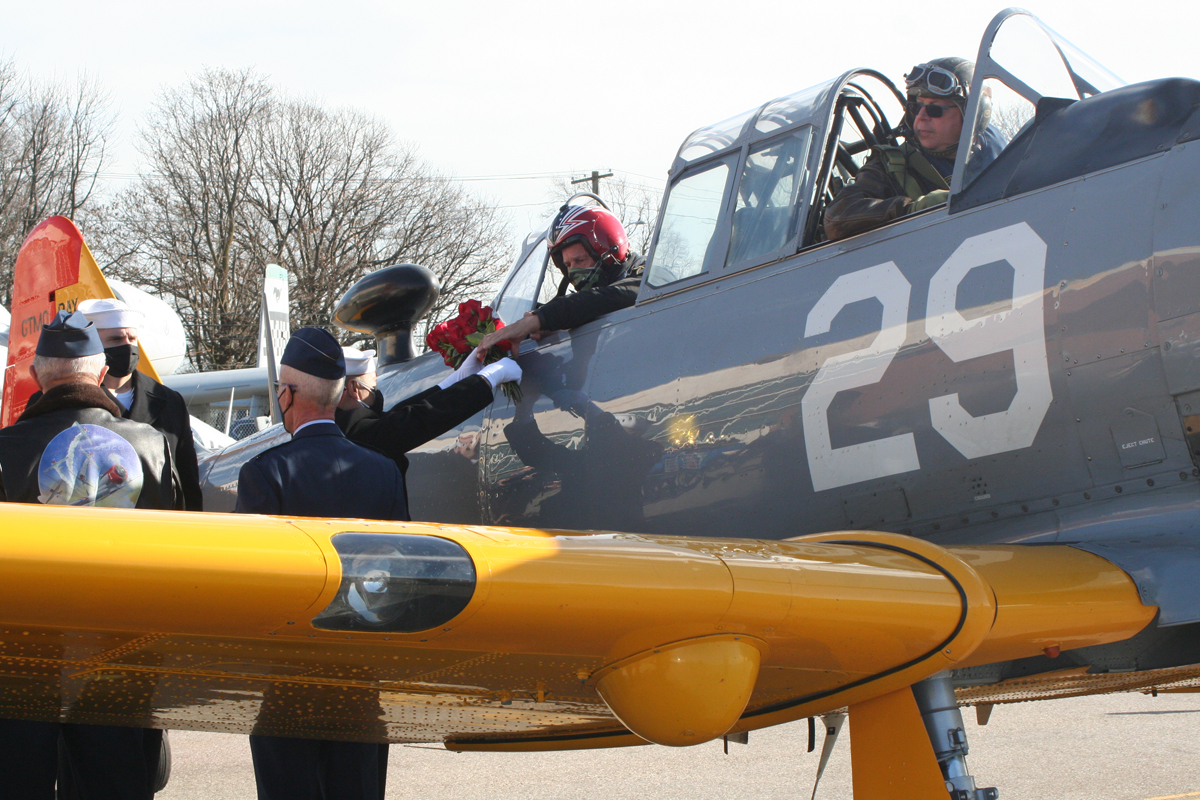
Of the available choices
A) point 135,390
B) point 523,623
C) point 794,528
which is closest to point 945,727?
point 794,528

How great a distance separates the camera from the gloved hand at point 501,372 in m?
3.92

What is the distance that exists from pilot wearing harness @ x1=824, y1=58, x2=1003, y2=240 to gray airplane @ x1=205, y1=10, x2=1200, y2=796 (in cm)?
7

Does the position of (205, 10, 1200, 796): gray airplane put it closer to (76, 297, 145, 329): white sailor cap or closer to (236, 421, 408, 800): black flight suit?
(236, 421, 408, 800): black flight suit

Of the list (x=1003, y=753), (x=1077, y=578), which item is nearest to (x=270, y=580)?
(x=1077, y=578)

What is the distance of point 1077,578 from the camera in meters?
2.45

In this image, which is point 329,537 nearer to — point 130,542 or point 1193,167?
point 130,542

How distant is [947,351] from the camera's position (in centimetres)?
294

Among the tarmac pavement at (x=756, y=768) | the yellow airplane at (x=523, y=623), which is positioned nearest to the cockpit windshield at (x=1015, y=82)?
the yellow airplane at (x=523, y=623)

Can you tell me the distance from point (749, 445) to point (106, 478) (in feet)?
6.36

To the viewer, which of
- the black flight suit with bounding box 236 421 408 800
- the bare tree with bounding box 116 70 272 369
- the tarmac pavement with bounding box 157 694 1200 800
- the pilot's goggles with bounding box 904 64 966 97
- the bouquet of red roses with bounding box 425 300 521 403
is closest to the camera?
the black flight suit with bounding box 236 421 408 800

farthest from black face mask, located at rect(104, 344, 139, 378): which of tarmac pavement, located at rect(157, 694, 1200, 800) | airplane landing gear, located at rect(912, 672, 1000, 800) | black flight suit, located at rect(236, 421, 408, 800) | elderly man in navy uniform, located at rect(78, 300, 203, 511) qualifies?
airplane landing gear, located at rect(912, 672, 1000, 800)

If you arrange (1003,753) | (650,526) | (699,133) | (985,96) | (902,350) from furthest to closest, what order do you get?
(1003,753), (699,133), (650,526), (985,96), (902,350)

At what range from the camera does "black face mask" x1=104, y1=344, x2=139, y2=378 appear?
392 cm

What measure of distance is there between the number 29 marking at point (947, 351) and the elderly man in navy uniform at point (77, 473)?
204 cm
